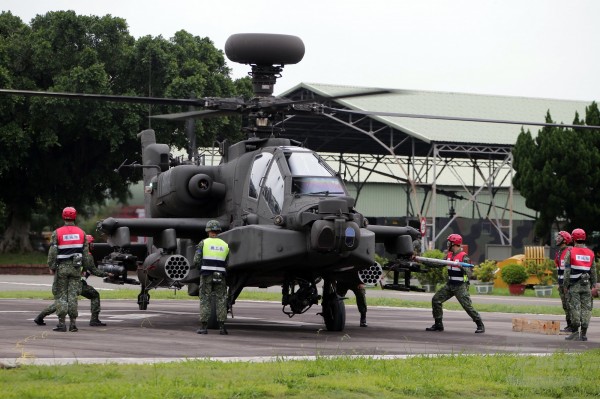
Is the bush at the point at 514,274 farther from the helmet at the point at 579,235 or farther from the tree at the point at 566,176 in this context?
the helmet at the point at 579,235

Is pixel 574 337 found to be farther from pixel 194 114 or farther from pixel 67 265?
pixel 67 265

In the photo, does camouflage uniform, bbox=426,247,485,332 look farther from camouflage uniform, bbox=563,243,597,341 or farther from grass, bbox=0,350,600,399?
grass, bbox=0,350,600,399

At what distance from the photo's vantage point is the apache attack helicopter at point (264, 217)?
19.3m

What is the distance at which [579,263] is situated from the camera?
2092cm

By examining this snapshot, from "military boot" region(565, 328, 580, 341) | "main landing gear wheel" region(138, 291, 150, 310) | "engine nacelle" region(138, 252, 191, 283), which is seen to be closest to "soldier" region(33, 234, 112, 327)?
"engine nacelle" region(138, 252, 191, 283)

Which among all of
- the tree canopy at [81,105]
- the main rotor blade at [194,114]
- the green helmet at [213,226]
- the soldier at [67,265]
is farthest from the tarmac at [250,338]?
the tree canopy at [81,105]

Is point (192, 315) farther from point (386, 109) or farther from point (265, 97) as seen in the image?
point (386, 109)

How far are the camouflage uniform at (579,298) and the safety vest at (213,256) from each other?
21.5 ft

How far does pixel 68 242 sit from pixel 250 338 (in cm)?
372

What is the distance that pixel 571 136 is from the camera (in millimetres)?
58469

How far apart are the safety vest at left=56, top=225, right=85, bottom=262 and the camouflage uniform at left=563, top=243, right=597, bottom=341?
9107 mm

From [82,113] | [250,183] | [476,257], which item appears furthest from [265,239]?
[476,257]

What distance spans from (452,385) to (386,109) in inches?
2049

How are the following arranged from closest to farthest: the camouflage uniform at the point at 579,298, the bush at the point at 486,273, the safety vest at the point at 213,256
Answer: the safety vest at the point at 213,256
the camouflage uniform at the point at 579,298
the bush at the point at 486,273
